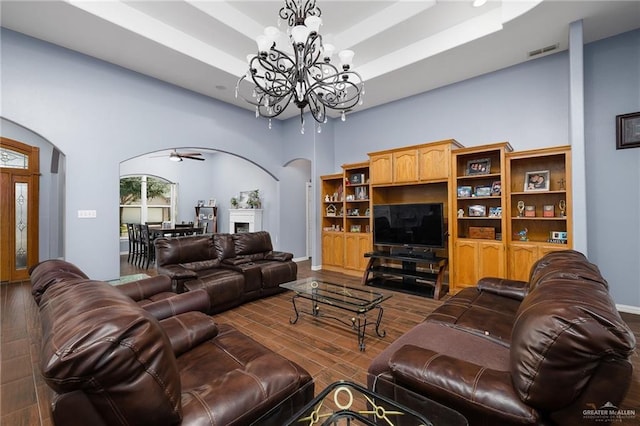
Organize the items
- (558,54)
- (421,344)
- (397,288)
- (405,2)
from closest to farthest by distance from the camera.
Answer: (421,344) < (405,2) < (558,54) < (397,288)

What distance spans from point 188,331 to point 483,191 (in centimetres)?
443

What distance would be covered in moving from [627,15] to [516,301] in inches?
144

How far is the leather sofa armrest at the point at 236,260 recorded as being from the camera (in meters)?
4.47

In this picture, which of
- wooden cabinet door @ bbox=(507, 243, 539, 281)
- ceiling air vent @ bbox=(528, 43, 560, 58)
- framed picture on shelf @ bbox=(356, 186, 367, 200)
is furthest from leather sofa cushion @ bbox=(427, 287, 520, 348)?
ceiling air vent @ bbox=(528, 43, 560, 58)

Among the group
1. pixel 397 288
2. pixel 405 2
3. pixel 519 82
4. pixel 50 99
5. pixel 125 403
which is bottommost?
pixel 397 288

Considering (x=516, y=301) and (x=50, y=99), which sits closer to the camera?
(x=516, y=301)

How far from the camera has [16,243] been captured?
550 centimetres

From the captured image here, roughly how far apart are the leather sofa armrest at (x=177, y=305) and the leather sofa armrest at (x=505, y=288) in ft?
9.02

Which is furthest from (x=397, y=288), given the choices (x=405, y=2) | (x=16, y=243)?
(x=16, y=243)

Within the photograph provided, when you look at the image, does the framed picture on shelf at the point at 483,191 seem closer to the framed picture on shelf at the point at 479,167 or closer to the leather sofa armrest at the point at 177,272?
the framed picture on shelf at the point at 479,167

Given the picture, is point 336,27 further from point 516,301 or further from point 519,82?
point 516,301

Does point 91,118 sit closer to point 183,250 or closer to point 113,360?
point 183,250

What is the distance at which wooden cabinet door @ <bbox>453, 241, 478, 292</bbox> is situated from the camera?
4.35m

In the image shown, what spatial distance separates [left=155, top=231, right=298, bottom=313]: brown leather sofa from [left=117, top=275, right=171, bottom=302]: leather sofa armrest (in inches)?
20.6
